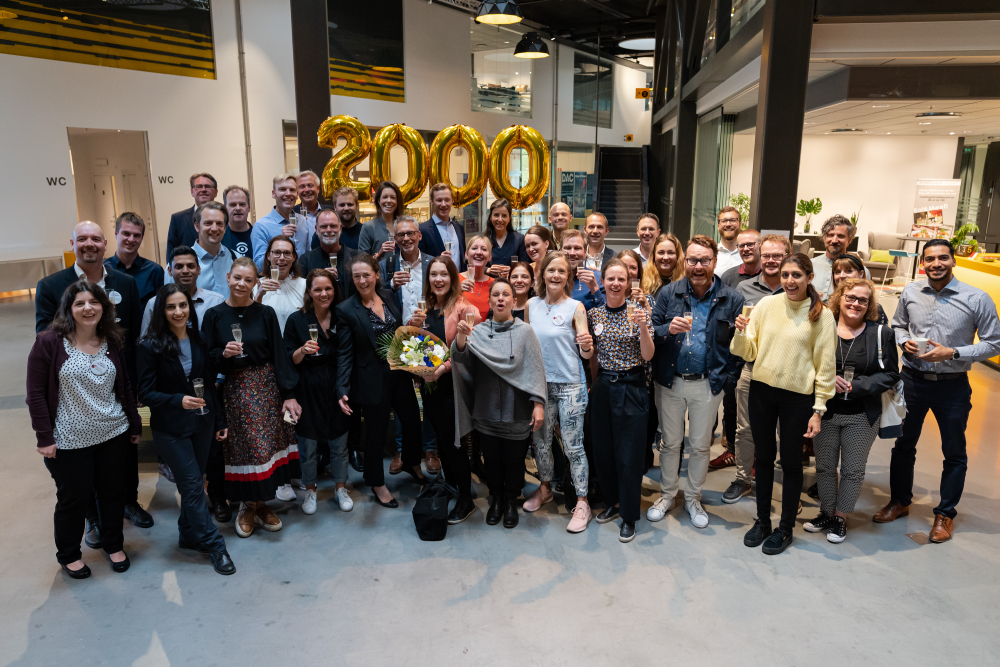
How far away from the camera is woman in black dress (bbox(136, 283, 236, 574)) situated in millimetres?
3406

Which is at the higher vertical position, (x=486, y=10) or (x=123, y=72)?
(x=486, y=10)

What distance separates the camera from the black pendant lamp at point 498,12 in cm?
961

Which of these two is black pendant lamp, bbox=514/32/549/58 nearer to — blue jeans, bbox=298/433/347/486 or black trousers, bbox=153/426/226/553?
blue jeans, bbox=298/433/347/486

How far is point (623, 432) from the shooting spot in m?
3.89

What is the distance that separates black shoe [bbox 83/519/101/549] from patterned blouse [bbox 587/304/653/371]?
3.16m

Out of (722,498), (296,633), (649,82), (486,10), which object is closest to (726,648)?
(722,498)

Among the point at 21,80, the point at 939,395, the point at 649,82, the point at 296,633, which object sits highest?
the point at 649,82

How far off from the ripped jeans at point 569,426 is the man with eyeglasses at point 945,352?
1.97 metres

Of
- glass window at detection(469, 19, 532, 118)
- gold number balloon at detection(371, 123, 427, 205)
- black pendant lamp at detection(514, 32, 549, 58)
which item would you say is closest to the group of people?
gold number balloon at detection(371, 123, 427, 205)

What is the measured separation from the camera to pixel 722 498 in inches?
177

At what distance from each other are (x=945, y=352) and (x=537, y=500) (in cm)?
259

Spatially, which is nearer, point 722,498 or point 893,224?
point 722,498

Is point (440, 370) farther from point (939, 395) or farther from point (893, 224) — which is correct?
point (893, 224)

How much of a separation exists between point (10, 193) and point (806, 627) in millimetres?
10717
